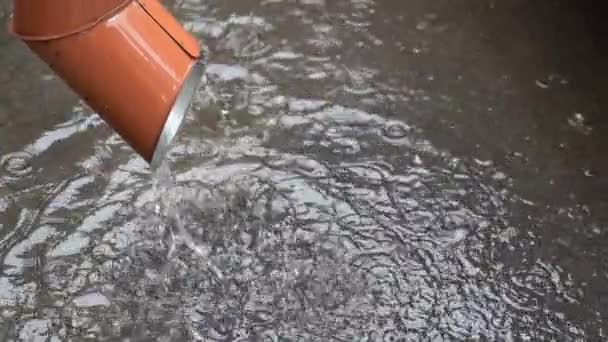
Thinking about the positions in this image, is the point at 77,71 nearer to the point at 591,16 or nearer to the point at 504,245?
the point at 504,245

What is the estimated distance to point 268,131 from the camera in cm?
178

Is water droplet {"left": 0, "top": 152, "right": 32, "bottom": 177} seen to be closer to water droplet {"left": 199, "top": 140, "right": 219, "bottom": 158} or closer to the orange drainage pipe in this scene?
water droplet {"left": 199, "top": 140, "right": 219, "bottom": 158}

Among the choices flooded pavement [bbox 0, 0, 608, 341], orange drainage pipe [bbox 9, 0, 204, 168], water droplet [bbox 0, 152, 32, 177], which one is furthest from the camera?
water droplet [bbox 0, 152, 32, 177]

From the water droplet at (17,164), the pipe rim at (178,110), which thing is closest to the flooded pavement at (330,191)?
→ the water droplet at (17,164)

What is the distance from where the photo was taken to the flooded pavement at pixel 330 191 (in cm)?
149

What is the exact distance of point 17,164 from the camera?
5.60ft

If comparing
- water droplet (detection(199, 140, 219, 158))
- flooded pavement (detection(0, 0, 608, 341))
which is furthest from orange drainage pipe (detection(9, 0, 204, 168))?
water droplet (detection(199, 140, 219, 158))

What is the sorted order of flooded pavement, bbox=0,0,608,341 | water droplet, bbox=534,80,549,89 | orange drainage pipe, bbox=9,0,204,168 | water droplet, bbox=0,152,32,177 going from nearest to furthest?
1. orange drainage pipe, bbox=9,0,204,168
2. flooded pavement, bbox=0,0,608,341
3. water droplet, bbox=0,152,32,177
4. water droplet, bbox=534,80,549,89

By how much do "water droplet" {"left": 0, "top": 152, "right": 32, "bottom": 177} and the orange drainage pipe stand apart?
83 centimetres

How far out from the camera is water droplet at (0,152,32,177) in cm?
169

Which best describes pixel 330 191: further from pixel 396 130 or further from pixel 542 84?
pixel 542 84

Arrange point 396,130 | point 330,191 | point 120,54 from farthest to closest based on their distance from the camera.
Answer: point 396,130
point 330,191
point 120,54

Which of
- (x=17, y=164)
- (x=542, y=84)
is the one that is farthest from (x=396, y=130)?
(x=17, y=164)

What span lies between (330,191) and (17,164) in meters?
0.67
